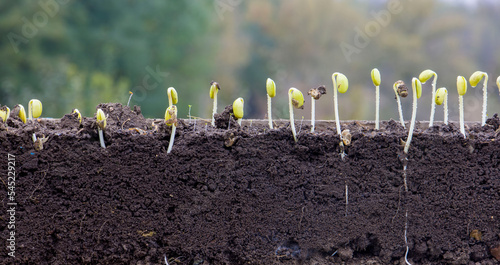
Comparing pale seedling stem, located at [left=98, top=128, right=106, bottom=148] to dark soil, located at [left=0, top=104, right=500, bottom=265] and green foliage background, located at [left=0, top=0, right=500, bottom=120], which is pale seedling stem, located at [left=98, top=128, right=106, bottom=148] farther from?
green foliage background, located at [left=0, top=0, right=500, bottom=120]

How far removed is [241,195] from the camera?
2.85ft

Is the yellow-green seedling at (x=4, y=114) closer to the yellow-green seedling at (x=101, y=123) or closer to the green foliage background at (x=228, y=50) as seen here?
the yellow-green seedling at (x=101, y=123)

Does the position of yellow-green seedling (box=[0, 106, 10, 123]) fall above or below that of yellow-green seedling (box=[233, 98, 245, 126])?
below

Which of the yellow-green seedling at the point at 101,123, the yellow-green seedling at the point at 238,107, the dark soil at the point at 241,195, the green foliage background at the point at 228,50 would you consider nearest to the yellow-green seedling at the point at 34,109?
the dark soil at the point at 241,195

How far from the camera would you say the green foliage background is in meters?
6.16

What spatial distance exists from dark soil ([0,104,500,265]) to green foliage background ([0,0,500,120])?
4855 mm

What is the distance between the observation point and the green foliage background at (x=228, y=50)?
20.2 ft

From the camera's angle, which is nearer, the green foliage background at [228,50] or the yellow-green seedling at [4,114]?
the yellow-green seedling at [4,114]

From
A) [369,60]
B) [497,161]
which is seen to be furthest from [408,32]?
[497,161]

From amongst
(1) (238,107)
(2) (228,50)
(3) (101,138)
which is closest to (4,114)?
(3) (101,138)

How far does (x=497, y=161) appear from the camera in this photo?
89cm

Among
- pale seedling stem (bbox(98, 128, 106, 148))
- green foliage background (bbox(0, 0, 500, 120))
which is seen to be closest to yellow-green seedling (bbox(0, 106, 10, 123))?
pale seedling stem (bbox(98, 128, 106, 148))

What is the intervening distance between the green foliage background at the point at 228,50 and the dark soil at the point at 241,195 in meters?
4.86

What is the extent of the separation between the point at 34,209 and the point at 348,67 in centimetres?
766
